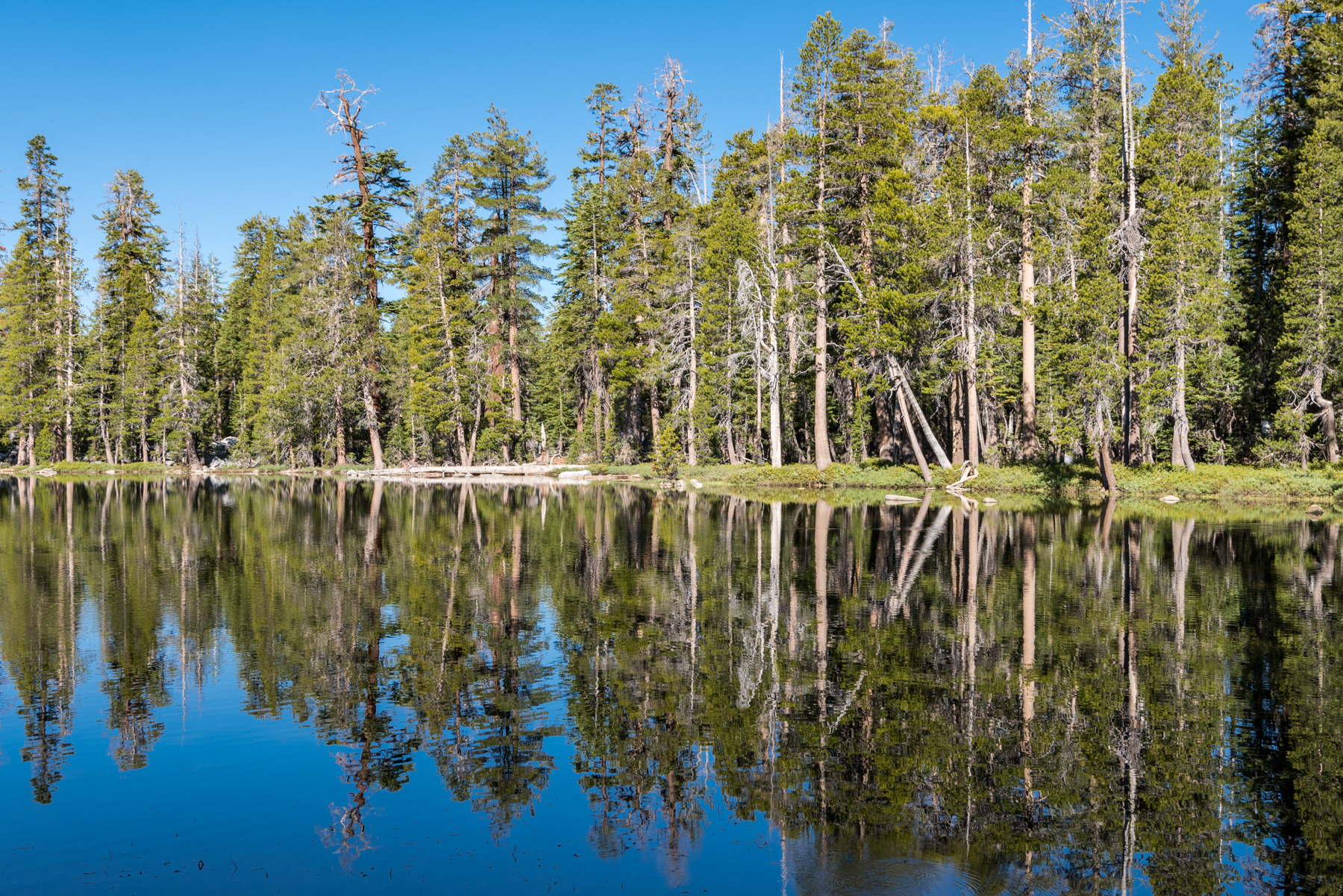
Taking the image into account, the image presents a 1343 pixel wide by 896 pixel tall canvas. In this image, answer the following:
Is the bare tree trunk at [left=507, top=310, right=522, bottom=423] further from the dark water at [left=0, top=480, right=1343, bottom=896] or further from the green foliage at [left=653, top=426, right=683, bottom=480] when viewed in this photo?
the dark water at [left=0, top=480, right=1343, bottom=896]

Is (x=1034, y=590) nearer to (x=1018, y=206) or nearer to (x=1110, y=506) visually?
(x=1110, y=506)

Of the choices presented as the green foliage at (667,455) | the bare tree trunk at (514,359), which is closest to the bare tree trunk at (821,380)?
the green foliage at (667,455)

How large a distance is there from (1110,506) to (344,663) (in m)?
28.1

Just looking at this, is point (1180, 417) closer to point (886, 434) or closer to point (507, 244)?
point (886, 434)

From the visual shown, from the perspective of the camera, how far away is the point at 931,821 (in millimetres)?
6234

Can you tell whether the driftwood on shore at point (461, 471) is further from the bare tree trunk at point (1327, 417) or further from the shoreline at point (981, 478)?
the bare tree trunk at point (1327, 417)

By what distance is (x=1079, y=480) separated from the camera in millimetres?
35562

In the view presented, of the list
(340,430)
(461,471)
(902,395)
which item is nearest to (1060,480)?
(902,395)

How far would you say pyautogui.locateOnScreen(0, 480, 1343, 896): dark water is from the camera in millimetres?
5820

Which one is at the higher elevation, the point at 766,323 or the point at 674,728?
the point at 766,323

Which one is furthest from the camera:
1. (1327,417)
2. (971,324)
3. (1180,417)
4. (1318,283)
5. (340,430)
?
(340,430)

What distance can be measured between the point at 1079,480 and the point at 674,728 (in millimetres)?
32172

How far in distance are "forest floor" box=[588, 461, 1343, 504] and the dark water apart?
17.6 m

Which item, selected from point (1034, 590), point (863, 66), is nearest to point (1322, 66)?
point (863, 66)
